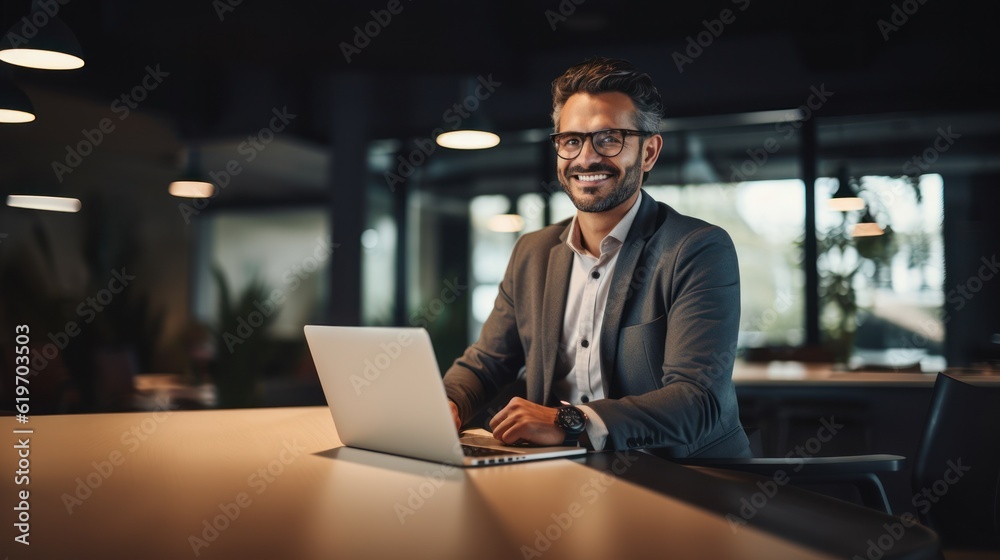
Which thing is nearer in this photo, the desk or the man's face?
the desk

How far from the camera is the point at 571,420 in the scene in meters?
1.53

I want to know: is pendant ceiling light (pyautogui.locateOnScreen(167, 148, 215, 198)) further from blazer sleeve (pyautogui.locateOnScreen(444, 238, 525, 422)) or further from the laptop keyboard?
the laptop keyboard

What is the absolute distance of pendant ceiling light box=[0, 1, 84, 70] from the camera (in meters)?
Result: 2.83

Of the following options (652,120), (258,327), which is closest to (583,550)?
(652,120)

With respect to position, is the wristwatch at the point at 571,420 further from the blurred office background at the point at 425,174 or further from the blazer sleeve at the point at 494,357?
A: the blurred office background at the point at 425,174

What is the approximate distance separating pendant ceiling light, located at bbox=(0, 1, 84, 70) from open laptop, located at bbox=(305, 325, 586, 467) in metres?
2.08

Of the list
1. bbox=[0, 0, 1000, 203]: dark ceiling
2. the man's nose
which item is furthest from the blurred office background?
the man's nose

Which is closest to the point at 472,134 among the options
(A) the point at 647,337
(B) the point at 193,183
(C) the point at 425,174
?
(A) the point at 647,337

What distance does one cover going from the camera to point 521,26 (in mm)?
6492

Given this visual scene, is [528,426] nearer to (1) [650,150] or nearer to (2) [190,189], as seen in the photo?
(1) [650,150]

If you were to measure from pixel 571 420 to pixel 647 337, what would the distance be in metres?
0.43

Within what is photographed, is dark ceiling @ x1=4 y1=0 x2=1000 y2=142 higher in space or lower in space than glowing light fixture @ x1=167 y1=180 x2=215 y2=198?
higher

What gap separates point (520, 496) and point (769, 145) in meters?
6.51

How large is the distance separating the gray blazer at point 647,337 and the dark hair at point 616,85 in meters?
0.24
